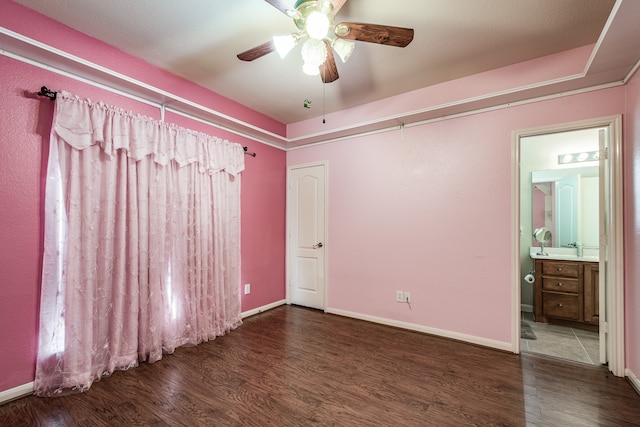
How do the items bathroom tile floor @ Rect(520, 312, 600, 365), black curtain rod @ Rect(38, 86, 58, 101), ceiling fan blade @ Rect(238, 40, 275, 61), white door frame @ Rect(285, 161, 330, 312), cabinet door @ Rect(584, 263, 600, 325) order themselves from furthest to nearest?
white door frame @ Rect(285, 161, 330, 312) < cabinet door @ Rect(584, 263, 600, 325) < bathroom tile floor @ Rect(520, 312, 600, 365) < black curtain rod @ Rect(38, 86, 58, 101) < ceiling fan blade @ Rect(238, 40, 275, 61)

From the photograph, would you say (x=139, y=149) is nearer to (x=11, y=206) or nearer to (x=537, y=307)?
(x=11, y=206)

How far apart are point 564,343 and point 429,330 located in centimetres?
135

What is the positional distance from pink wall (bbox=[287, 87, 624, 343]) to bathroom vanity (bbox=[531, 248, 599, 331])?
1.31 metres

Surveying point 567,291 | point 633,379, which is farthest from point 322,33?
point 567,291

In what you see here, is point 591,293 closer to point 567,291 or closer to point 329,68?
point 567,291

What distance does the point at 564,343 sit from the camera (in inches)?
115

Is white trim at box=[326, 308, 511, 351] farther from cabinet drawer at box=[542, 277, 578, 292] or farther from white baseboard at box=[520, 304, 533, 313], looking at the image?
white baseboard at box=[520, 304, 533, 313]

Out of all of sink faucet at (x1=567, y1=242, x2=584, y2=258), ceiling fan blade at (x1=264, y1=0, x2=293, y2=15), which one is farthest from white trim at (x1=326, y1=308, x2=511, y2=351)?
ceiling fan blade at (x1=264, y1=0, x2=293, y2=15)

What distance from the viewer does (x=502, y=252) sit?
2738 millimetres

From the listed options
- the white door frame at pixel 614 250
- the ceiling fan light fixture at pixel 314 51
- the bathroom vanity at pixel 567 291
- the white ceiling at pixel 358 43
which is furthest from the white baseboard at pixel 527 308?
→ the ceiling fan light fixture at pixel 314 51

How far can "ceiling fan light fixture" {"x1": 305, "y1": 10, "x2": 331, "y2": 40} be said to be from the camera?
158 cm

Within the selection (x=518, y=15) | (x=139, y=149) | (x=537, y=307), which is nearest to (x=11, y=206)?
(x=139, y=149)

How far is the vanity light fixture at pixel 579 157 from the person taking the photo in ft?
12.1

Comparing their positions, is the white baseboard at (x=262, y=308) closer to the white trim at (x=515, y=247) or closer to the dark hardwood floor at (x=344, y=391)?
the dark hardwood floor at (x=344, y=391)
